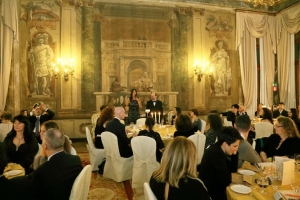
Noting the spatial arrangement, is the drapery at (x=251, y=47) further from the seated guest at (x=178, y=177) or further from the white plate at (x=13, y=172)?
the white plate at (x=13, y=172)

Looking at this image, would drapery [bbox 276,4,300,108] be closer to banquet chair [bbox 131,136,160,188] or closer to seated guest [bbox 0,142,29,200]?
banquet chair [bbox 131,136,160,188]

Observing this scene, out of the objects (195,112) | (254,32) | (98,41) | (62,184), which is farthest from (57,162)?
(254,32)

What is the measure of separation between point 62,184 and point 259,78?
Result: 35.9 feet

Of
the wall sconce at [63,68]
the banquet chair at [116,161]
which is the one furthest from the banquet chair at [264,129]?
the wall sconce at [63,68]

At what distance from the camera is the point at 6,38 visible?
7.88m

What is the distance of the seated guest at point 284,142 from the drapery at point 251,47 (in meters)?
7.36

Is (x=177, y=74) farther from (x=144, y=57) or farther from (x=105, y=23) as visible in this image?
(x=105, y=23)

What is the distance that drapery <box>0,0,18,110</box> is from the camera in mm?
7846

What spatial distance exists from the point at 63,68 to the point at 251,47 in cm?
829

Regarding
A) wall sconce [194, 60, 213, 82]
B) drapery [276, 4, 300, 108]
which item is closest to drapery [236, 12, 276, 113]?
drapery [276, 4, 300, 108]

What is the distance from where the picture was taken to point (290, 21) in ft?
32.2

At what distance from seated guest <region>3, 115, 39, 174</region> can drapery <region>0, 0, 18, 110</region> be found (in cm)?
542

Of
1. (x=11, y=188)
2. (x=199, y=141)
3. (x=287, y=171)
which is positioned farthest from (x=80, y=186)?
(x=199, y=141)

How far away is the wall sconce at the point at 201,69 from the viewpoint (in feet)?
31.6
